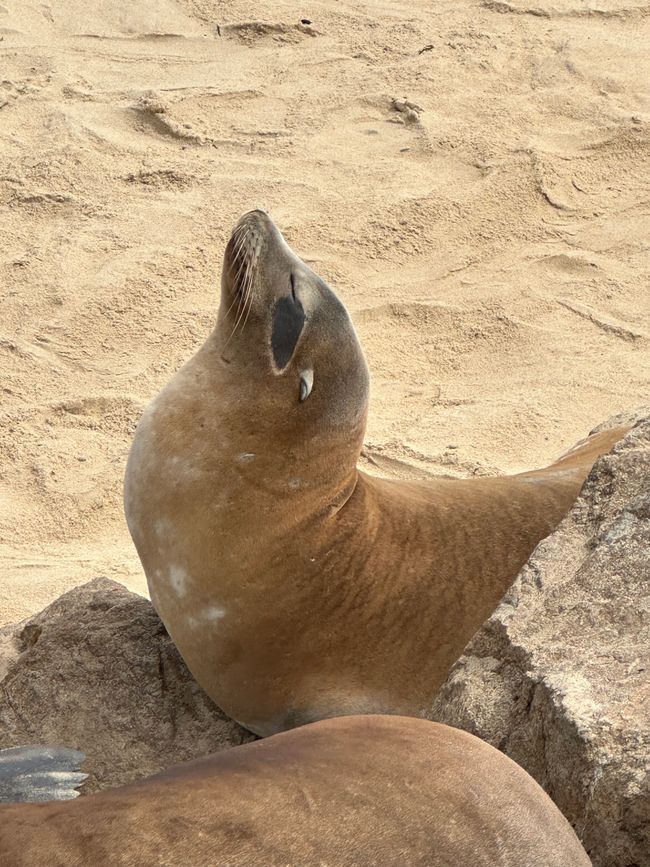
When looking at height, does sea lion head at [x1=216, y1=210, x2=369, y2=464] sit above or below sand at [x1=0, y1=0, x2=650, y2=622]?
above

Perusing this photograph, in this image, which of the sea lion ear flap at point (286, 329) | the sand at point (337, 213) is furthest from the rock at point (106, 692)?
the sea lion ear flap at point (286, 329)

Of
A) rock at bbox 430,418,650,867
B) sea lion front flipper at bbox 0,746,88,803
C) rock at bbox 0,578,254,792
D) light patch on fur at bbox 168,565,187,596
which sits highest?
rock at bbox 430,418,650,867

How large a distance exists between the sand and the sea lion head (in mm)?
1033

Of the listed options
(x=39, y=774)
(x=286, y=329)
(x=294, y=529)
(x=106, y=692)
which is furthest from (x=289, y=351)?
(x=39, y=774)

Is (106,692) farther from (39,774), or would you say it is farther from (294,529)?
(294,529)

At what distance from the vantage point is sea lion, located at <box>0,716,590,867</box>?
1858 millimetres

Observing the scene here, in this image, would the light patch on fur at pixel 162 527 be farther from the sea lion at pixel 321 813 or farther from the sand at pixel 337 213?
the sea lion at pixel 321 813

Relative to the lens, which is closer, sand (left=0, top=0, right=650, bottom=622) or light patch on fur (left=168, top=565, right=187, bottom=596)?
light patch on fur (left=168, top=565, right=187, bottom=596)

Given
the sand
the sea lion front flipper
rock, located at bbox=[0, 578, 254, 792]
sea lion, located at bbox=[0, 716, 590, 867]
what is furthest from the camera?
the sand

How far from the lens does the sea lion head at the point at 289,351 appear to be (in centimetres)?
341

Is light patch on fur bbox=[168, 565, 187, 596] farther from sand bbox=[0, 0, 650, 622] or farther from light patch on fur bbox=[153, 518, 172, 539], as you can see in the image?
sand bbox=[0, 0, 650, 622]

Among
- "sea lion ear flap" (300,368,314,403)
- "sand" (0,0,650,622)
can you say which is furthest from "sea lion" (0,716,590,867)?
"sand" (0,0,650,622)

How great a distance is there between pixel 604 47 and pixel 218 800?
662cm

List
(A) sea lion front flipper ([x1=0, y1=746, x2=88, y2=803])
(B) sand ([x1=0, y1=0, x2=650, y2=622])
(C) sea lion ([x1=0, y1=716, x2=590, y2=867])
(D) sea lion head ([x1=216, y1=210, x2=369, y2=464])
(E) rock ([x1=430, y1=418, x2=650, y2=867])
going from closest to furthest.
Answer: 1. (C) sea lion ([x1=0, y1=716, x2=590, y2=867])
2. (E) rock ([x1=430, y1=418, x2=650, y2=867])
3. (A) sea lion front flipper ([x1=0, y1=746, x2=88, y2=803])
4. (D) sea lion head ([x1=216, y1=210, x2=369, y2=464])
5. (B) sand ([x1=0, y1=0, x2=650, y2=622])
